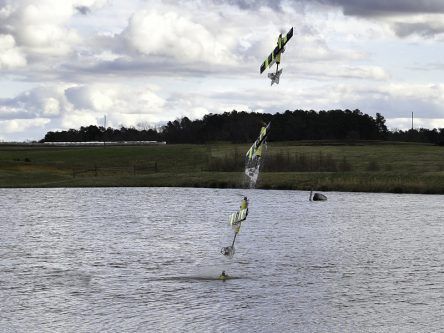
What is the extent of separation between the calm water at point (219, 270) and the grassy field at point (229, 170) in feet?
85.2

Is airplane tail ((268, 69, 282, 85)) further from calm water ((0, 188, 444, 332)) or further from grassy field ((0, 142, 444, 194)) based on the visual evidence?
grassy field ((0, 142, 444, 194))

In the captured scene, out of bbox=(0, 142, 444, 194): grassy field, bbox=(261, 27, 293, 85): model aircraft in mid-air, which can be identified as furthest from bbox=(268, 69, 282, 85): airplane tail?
bbox=(0, 142, 444, 194): grassy field

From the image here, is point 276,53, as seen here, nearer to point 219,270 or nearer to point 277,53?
point 277,53

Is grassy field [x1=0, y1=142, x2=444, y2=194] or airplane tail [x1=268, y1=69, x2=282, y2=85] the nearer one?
airplane tail [x1=268, y1=69, x2=282, y2=85]

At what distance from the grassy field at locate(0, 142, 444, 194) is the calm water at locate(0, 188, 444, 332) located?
25972mm

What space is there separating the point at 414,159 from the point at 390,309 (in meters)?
114

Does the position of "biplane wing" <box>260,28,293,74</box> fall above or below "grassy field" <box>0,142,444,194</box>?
above

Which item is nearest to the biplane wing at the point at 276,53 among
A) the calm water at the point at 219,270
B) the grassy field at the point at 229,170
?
the calm water at the point at 219,270

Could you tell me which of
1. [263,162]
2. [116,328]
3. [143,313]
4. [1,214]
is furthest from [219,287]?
[263,162]

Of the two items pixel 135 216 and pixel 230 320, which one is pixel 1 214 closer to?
pixel 135 216

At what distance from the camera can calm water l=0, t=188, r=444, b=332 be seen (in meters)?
31.2

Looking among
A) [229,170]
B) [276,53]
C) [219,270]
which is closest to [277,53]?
[276,53]

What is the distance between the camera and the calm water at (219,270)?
102ft

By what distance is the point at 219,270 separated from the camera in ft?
139
